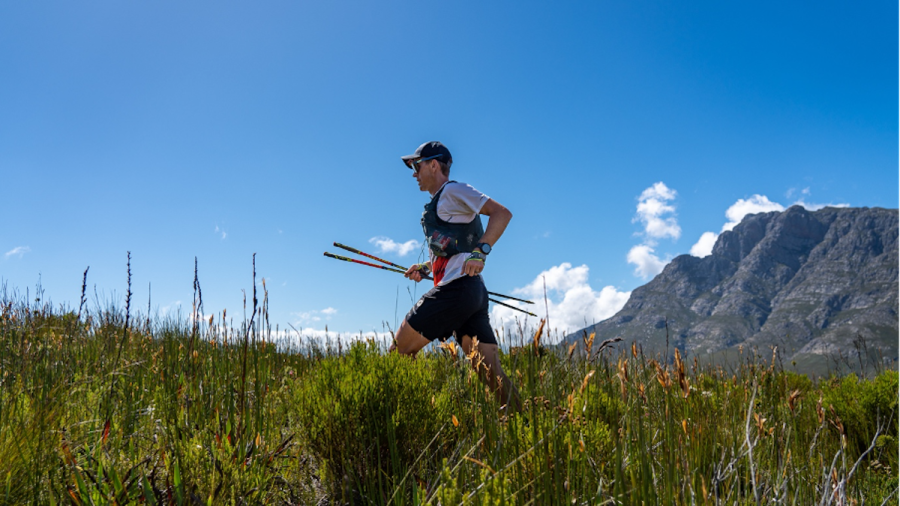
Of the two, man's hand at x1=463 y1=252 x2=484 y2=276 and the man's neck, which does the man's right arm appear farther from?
man's hand at x1=463 y1=252 x2=484 y2=276

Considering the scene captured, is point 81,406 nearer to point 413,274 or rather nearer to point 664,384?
point 413,274

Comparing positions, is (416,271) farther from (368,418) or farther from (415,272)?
(368,418)

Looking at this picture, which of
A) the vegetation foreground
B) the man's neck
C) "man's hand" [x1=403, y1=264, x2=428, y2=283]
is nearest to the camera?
the vegetation foreground

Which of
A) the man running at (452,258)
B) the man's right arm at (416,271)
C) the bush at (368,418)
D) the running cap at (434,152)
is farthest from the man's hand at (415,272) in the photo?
the bush at (368,418)

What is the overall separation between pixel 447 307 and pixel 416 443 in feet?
3.35

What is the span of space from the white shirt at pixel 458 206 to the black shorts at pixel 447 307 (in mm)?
111

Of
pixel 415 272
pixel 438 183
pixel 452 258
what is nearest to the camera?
pixel 452 258

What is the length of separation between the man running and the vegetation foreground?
0.43 meters

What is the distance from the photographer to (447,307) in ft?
11.6

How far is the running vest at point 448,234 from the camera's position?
3.80 meters

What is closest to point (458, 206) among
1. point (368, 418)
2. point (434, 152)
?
point (434, 152)

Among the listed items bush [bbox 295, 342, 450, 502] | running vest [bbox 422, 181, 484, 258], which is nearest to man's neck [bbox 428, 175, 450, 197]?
running vest [bbox 422, 181, 484, 258]

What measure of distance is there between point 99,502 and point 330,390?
1.14 meters

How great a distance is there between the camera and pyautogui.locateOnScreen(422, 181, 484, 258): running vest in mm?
3803
